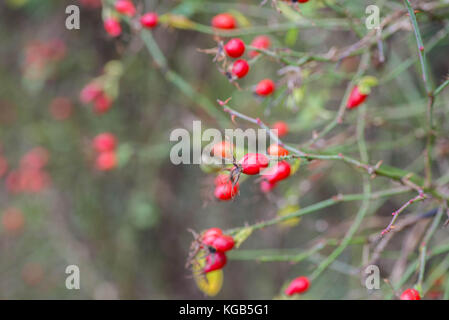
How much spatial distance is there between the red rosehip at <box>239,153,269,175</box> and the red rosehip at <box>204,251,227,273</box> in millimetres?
270

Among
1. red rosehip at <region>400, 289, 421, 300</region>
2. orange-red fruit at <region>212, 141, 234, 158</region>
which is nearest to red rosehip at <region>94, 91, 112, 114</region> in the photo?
orange-red fruit at <region>212, 141, 234, 158</region>

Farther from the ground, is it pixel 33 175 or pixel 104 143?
pixel 33 175

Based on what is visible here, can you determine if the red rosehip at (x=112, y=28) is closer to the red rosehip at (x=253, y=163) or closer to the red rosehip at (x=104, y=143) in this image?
the red rosehip at (x=104, y=143)

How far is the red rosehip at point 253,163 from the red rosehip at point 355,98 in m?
0.44

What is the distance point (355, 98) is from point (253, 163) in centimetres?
48

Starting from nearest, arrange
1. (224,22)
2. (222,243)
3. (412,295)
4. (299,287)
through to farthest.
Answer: (412,295) < (222,243) < (299,287) < (224,22)

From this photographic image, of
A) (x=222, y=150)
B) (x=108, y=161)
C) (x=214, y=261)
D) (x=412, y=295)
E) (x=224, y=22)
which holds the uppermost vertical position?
(x=224, y=22)

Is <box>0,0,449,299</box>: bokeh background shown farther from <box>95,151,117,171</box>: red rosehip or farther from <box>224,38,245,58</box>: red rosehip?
<box>224,38,245,58</box>: red rosehip

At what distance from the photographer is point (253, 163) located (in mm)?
899

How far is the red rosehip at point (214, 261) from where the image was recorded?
3.47 ft

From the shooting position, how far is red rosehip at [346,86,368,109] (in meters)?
1.19

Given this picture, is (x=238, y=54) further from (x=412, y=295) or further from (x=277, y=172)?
(x=412, y=295)

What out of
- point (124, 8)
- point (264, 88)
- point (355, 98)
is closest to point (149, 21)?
point (124, 8)
